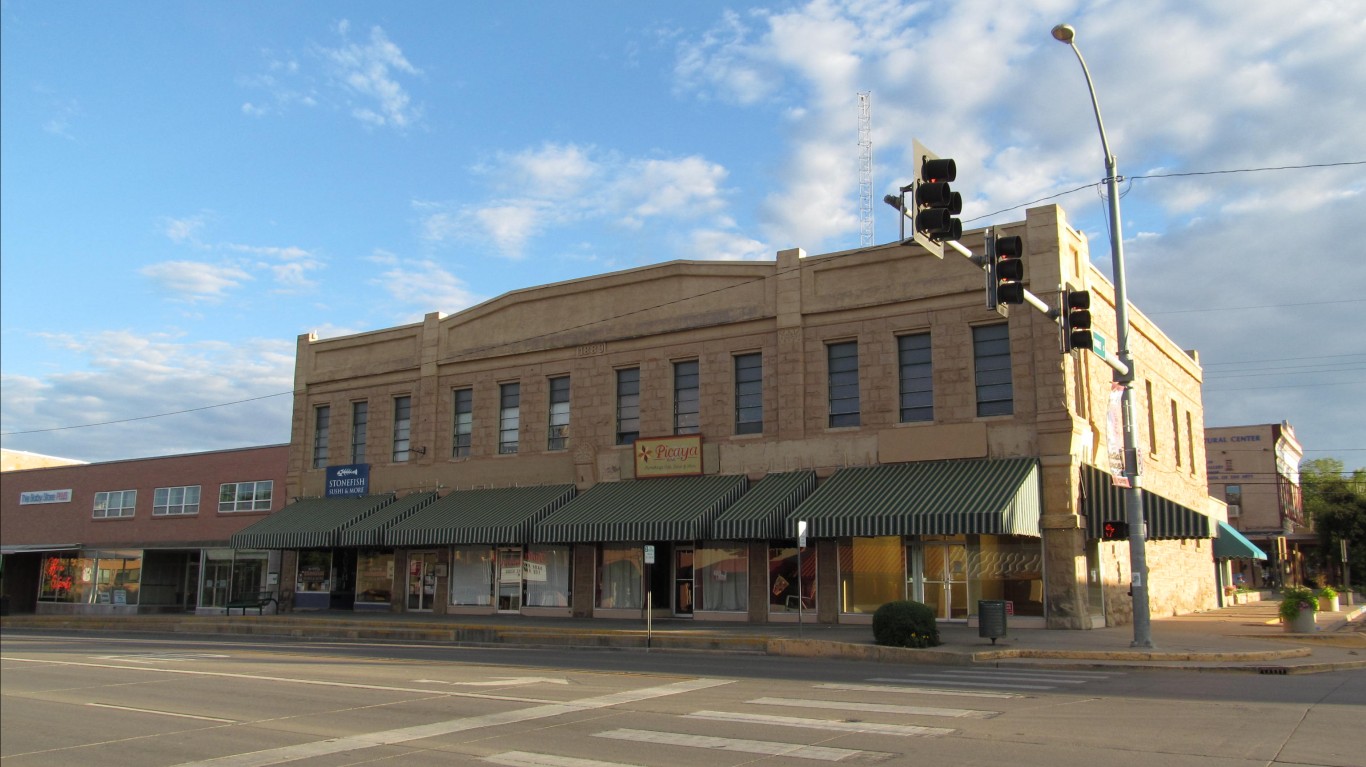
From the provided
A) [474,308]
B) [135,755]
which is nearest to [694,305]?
[474,308]

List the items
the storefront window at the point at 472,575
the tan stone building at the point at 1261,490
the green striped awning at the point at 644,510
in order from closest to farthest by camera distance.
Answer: the green striped awning at the point at 644,510
the storefront window at the point at 472,575
the tan stone building at the point at 1261,490

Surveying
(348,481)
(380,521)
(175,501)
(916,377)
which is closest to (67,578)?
(175,501)

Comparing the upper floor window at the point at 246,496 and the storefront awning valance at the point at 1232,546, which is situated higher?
the upper floor window at the point at 246,496

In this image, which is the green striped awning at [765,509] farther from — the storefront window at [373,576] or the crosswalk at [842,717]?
the storefront window at [373,576]

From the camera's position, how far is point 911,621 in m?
19.4

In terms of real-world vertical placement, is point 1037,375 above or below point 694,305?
below

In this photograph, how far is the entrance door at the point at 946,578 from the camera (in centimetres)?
2422

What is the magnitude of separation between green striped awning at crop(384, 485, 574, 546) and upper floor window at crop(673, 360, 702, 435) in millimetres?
3980

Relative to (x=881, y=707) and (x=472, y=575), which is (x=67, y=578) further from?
(x=881, y=707)

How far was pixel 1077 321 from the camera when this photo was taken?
15891 millimetres

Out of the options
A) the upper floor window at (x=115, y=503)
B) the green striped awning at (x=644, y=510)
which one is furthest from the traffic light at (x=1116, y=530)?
the upper floor window at (x=115, y=503)

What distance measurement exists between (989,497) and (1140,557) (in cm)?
375

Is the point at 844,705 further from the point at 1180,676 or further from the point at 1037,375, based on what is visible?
the point at 1037,375

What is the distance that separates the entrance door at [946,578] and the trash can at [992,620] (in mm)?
4615
